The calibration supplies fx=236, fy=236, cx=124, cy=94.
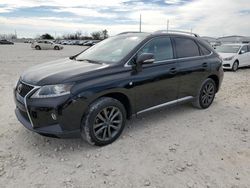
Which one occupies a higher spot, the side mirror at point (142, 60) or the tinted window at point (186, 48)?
the tinted window at point (186, 48)

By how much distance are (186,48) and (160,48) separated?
81cm

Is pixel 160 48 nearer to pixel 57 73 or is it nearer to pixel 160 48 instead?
pixel 160 48

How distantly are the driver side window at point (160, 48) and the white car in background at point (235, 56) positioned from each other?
856 cm

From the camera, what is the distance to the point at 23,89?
11.2ft

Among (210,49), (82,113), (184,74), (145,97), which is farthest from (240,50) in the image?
(82,113)

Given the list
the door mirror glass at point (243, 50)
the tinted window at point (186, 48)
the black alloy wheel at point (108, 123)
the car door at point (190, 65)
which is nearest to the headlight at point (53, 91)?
the black alloy wheel at point (108, 123)

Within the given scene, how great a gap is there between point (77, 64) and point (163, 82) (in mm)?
1542

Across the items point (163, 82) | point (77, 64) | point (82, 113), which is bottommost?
point (82, 113)

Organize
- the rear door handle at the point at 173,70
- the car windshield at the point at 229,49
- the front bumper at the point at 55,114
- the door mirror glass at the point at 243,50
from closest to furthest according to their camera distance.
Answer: the front bumper at the point at 55,114 < the rear door handle at the point at 173,70 < the door mirror glass at the point at 243,50 < the car windshield at the point at 229,49

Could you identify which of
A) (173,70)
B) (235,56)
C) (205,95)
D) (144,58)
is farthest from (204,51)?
(235,56)

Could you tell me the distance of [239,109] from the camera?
544 cm

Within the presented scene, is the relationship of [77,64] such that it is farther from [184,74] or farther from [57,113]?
[184,74]

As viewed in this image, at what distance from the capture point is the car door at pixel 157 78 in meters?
3.89

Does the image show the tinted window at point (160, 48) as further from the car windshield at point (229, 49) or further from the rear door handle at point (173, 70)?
the car windshield at point (229, 49)
